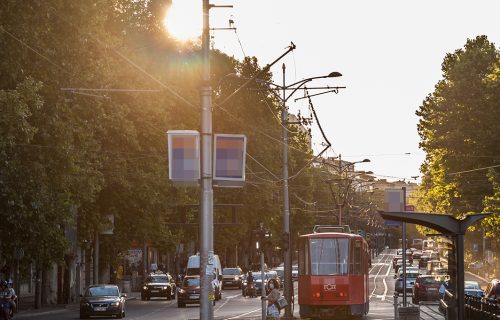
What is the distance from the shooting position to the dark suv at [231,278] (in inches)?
3479

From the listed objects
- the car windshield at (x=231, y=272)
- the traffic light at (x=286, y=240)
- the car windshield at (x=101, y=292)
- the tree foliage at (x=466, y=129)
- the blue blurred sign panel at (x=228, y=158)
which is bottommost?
the car windshield at (x=231, y=272)

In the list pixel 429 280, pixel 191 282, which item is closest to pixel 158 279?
pixel 191 282

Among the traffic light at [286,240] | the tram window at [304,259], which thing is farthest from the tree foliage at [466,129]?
the traffic light at [286,240]

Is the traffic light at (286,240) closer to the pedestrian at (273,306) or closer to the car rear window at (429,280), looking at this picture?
the pedestrian at (273,306)

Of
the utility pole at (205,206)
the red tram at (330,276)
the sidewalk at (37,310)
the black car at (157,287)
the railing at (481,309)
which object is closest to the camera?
the utility pole at (205,206)

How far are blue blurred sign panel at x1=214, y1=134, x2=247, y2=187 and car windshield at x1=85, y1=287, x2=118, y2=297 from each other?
85.8 ft

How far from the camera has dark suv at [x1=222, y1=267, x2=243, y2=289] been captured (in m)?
88.4

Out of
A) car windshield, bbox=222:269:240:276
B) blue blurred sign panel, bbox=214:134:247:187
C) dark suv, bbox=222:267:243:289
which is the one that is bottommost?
dark suv, bbox=222:267:243:289

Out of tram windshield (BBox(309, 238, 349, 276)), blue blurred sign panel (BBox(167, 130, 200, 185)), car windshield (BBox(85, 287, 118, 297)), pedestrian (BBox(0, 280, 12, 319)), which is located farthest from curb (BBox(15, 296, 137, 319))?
blue blurred sign panel (BBox(167, 130, 200, 185))

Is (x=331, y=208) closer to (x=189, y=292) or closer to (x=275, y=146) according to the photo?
(x=275, y=146)

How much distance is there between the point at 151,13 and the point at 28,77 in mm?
33929

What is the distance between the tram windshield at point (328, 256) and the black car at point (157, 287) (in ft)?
95.4

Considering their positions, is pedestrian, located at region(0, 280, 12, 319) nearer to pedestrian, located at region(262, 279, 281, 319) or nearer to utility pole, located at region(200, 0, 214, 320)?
pedestrian, located at region(262, 279, 281, 319)

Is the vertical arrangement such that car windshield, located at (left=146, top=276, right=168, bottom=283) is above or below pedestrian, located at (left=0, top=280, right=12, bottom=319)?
below
